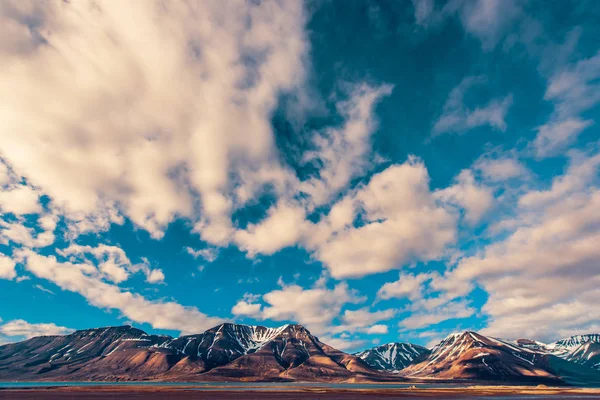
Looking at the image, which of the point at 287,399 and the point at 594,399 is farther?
the point at 594,399

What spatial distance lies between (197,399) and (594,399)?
409 ft

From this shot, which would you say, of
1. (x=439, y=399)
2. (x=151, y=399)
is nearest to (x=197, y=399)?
Result: (x=151, y=399)

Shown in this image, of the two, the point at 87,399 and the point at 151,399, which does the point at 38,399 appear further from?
the point at 151,399

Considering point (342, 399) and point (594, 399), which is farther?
point (594, 399)

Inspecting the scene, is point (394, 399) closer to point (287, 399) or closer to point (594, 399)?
point (287, 399)

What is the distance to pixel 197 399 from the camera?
10119 cm

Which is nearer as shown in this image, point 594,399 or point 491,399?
point 491,399

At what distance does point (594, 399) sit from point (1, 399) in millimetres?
186553

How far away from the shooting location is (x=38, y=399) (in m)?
101

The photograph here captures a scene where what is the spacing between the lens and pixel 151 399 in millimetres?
104188

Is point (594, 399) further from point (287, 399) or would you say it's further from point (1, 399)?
point (1, 399)

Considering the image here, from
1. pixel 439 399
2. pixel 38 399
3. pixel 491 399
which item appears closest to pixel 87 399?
pixel 38 399

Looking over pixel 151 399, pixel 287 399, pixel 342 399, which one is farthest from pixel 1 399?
pixel 342 399

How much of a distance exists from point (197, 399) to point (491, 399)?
87456 mm
